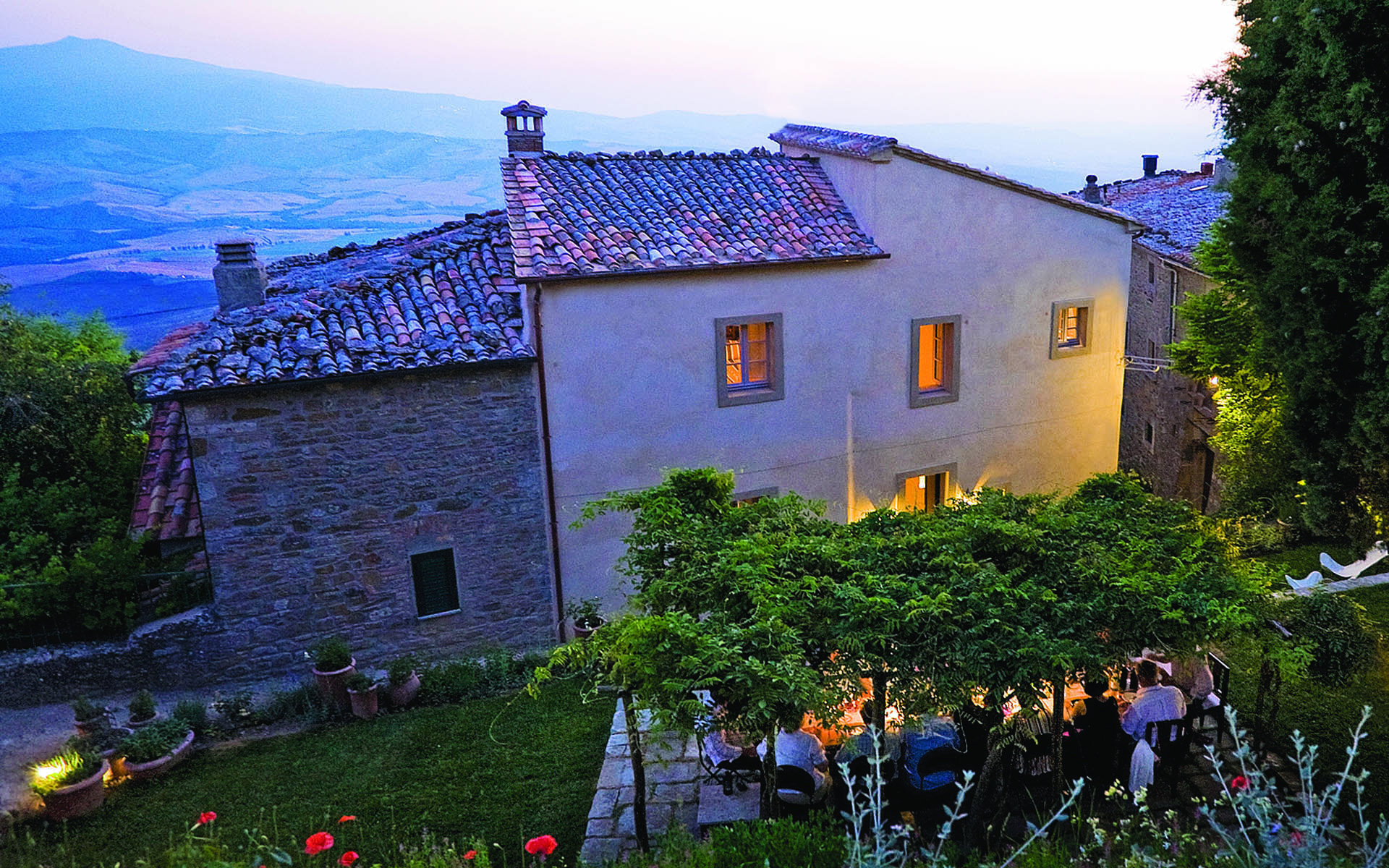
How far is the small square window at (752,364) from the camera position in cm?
1225

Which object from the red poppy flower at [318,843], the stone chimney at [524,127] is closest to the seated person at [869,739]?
the red poppy flower at [318,843]

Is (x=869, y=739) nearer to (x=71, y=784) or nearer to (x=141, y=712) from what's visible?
(x=71, y=784)

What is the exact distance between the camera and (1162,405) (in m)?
20.7

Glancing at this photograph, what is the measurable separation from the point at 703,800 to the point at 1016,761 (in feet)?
8.60

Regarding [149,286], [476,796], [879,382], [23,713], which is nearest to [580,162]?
[879,382]

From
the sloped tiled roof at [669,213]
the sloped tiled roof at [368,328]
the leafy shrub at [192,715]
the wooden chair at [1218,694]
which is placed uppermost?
the sloped tiled roof at [669,213]

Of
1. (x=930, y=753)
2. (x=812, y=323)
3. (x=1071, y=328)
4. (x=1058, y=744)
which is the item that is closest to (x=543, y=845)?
(x=930, y=753)

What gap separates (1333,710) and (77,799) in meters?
12.0

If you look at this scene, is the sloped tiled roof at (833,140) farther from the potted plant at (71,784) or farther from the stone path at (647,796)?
the potted plant at (71,784)

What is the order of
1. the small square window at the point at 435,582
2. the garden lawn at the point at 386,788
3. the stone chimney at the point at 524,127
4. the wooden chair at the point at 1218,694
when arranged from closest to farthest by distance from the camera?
the garden lawn at the point at 386,788, the wooden chair at the point at 1218,694, the small square window at the point at 435,582, the stone chimney at the point at 524,127

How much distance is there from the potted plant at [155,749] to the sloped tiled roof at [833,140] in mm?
11021

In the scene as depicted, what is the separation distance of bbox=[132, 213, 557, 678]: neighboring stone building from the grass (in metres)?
8.23

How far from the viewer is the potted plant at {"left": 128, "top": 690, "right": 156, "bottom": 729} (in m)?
9.42

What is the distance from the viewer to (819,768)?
732 cm
